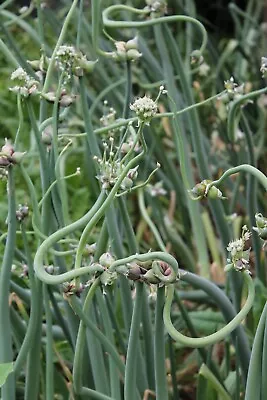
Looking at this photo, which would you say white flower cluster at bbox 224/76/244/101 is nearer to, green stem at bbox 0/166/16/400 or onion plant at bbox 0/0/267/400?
onion plant at bbox 0/0/267/400

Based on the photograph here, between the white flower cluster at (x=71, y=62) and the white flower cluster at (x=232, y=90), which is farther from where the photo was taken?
the white flower cluster at (x=232, y=90)

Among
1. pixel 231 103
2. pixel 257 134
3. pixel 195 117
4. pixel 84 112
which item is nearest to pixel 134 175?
pixel 84 112

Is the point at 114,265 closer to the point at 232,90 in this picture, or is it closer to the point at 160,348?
the point at 160,348

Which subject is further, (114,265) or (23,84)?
(23,84)

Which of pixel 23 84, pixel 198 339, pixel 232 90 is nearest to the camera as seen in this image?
pixel 198 339

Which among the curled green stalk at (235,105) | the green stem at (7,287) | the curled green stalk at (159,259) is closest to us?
the curled green stalk at (159,259)

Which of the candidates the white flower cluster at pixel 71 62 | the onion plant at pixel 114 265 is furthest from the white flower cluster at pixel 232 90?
the white flower cluster at pixel 71 62

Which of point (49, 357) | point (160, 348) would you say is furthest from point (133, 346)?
point (49, 357)

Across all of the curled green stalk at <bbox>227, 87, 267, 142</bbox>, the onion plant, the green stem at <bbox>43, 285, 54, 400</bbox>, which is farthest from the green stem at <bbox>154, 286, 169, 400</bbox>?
the curled green stalk at <bbox>227, 87, 267, 142</bbox>

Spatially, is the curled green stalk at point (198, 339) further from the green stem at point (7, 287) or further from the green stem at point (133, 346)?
the green stem at point (7, 287)

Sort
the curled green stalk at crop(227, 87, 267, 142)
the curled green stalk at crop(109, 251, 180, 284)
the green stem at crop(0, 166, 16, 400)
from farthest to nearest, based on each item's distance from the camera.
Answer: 1. the curled green stalk at crop(227, 87, 267, 142)
2. the green stem at crop(0, 166, 16, 400)
3. the curled green stalk at crop(109, 251, 180, 284)

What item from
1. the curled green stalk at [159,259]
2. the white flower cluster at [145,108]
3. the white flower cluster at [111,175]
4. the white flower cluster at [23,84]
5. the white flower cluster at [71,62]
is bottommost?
the curled green stalk at [159,259]

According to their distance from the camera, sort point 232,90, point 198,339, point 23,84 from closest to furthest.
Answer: point 198,339 < point 23,84 < point 232,90
